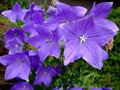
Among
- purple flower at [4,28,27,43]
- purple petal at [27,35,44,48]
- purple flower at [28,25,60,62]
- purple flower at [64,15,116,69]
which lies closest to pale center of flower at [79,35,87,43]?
purple flower at [64,15,116,69]

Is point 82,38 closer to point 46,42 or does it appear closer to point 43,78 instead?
point 46,42

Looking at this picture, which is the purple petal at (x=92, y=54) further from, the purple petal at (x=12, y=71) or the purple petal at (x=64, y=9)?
the purple petal at (x=12, y=71)

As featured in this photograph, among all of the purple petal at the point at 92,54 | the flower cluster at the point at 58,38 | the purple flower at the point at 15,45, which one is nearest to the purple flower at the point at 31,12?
the flower cluster at the point at 58,38

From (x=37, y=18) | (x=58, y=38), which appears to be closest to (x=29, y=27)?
(x=37, y=18)

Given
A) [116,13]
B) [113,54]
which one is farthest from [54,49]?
[116,13]

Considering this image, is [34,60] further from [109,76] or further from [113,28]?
[109,76]

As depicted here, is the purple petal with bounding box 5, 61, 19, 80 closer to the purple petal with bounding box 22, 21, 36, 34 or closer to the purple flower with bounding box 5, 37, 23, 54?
the purple flower with bounding box 5, 37, 23, 54
